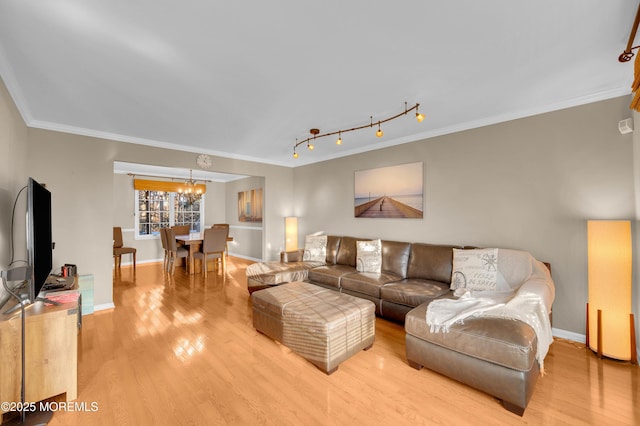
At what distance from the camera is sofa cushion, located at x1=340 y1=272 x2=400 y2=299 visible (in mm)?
3221

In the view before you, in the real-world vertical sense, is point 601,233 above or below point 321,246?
above

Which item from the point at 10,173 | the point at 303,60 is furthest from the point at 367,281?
the point at 10,173

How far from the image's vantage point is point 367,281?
3311mm

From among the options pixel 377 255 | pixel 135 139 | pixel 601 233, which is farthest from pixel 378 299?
pixel 135 139

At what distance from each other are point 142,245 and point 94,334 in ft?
14.7

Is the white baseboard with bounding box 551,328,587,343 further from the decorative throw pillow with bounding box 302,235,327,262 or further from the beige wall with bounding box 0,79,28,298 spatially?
the beige wall with bounding box 0,79,28,298

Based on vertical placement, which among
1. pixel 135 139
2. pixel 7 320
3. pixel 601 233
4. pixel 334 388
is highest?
pixel 135 139

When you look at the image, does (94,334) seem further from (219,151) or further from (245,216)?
(245,216)

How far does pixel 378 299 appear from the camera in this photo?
318 centimetres

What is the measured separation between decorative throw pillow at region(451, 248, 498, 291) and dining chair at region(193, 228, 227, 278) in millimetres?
4425

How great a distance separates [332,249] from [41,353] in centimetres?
343

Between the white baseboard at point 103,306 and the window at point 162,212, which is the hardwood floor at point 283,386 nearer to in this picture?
the white baseboard at point 103,306

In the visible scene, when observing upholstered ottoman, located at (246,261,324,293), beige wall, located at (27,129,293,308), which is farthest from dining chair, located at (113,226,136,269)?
upholstered ottoman, located at (246,261,324,293)

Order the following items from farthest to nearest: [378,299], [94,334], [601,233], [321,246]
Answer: [321,246] < [378,299] < [94,334] < [601,233]
